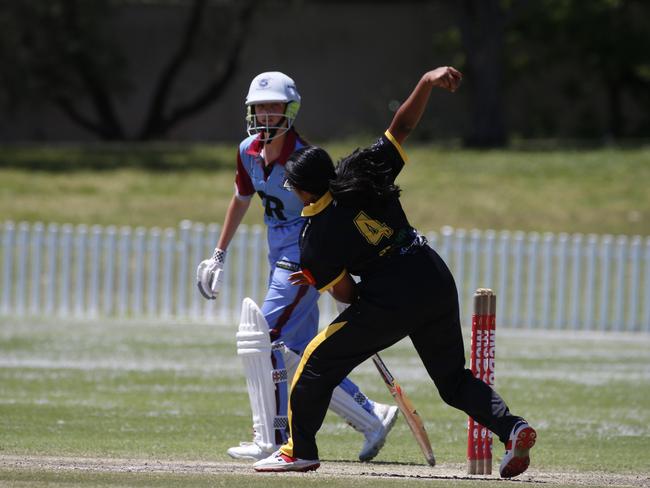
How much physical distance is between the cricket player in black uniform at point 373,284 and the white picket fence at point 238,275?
11.3m

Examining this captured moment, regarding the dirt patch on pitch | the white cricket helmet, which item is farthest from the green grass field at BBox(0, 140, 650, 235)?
the dirt patch on pitch

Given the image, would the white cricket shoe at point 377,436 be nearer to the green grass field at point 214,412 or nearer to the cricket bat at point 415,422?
the green grass field at point 214,412

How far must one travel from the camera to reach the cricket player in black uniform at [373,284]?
21.4 feet

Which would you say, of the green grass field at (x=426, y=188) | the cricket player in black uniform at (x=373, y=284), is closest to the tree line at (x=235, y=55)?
the green grass field at (x=426, y=188)

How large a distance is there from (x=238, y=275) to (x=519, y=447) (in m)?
12.4

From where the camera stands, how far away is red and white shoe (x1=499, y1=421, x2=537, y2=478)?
→ 21.4 feet

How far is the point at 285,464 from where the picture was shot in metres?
6.79

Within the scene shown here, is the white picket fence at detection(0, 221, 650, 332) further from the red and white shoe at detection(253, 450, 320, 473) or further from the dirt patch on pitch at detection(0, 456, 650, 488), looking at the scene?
the red and white shoe at detection(253, 450, 320, 473)

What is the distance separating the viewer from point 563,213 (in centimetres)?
2416

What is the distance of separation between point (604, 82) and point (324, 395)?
3171 centimetres

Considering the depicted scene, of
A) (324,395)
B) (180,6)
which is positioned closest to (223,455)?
(324,395)

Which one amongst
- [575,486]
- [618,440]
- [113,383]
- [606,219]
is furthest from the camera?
[606,219]

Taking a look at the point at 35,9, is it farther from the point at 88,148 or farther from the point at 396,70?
the point at 396,70

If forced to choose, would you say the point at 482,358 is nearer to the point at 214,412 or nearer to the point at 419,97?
the point at 419,97
